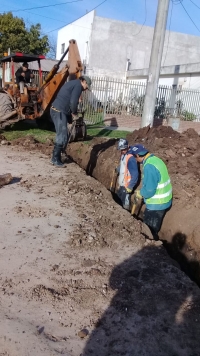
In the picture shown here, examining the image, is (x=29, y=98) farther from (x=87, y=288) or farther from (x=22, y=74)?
(x=87, y=288)

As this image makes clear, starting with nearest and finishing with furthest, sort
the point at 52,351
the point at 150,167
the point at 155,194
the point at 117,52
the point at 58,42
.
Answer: the point at 52,351 < the point at 150,167 < the point at 155,194 < the point at 117,52 < the point at 58,42

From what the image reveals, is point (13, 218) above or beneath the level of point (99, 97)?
beneath

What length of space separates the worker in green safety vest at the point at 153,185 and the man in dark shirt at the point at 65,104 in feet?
7.02

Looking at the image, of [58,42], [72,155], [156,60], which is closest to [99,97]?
[156,60]

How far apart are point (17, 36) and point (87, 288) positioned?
28.2m

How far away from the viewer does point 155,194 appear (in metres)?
5.45

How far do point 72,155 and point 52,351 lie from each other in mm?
7894

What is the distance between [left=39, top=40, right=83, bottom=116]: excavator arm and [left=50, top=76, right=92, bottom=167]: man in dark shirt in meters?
2.07

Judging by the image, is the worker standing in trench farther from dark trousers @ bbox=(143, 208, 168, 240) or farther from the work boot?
the work boot

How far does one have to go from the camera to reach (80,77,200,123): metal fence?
17.5 metres

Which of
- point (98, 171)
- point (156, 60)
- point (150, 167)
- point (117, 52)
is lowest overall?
point (98, 171)

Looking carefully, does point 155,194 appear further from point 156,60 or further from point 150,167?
point 156,60

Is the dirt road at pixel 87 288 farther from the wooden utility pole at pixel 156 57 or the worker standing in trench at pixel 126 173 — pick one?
the wooden utility pole at pixel 156 57

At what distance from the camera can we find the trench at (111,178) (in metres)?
5.60
